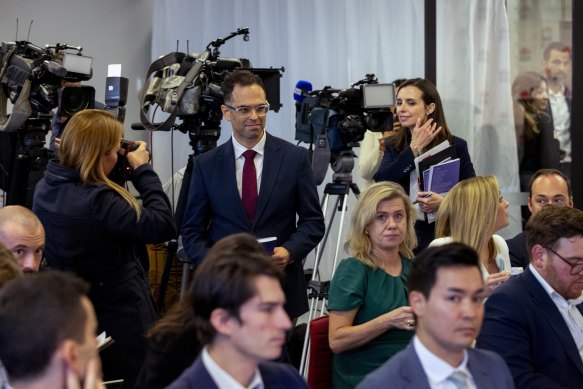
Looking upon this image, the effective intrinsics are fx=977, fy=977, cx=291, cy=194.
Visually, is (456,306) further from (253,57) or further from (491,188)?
(253,57)

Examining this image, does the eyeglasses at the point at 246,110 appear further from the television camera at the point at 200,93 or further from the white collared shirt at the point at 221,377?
the white collared shirt at the point at 221,377

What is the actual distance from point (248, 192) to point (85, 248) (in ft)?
2.26

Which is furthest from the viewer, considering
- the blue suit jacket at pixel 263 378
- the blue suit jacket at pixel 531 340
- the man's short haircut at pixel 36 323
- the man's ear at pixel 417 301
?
the blue suit jacket at pixel 531 340

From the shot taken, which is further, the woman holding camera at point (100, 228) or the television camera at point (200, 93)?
the television camera at point (200, 93)

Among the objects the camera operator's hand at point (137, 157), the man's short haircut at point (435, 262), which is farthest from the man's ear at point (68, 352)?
the camera operator's hand at point (137, 157)

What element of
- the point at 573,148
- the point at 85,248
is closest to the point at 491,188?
the point at 85,248

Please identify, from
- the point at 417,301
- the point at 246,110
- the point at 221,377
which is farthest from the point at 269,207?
the point at 221,377

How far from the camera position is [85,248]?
3.44 metres

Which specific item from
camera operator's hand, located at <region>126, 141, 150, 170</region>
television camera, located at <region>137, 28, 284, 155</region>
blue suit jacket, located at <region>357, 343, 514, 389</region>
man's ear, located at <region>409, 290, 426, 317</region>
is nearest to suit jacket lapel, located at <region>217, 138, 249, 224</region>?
camera operator's hand, located at <region>126, 141, 150, 170</region>

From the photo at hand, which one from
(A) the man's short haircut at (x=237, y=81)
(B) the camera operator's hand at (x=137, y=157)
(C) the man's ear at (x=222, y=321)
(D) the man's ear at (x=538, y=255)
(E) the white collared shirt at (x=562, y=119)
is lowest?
(C) the man's ear at (x=222, y=321)

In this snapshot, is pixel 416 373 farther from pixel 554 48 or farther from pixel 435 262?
pixel 554 48

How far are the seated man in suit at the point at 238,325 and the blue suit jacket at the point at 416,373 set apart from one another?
20cm

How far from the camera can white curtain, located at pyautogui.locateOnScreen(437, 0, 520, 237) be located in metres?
5.67

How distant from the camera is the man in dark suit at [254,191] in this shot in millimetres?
3729
